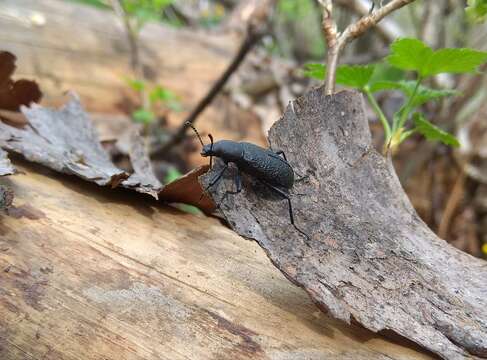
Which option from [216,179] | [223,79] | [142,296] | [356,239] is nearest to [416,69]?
[356,239]

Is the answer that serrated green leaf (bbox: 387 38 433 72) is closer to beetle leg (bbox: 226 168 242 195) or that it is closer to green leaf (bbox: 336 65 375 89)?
green leaf (bbox: 336 65 375 89)

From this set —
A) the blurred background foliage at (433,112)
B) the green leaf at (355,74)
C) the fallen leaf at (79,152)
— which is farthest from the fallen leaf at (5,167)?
the blurred background foliage at (433,112)

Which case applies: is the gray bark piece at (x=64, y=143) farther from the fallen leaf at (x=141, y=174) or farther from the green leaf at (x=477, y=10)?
the green leaf at (x=477, y=10)

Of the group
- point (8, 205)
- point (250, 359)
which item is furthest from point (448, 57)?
point (8, 205)

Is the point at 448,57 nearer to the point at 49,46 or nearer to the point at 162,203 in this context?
the point at 162,203

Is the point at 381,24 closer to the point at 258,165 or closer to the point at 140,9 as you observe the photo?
the point at 140,9
